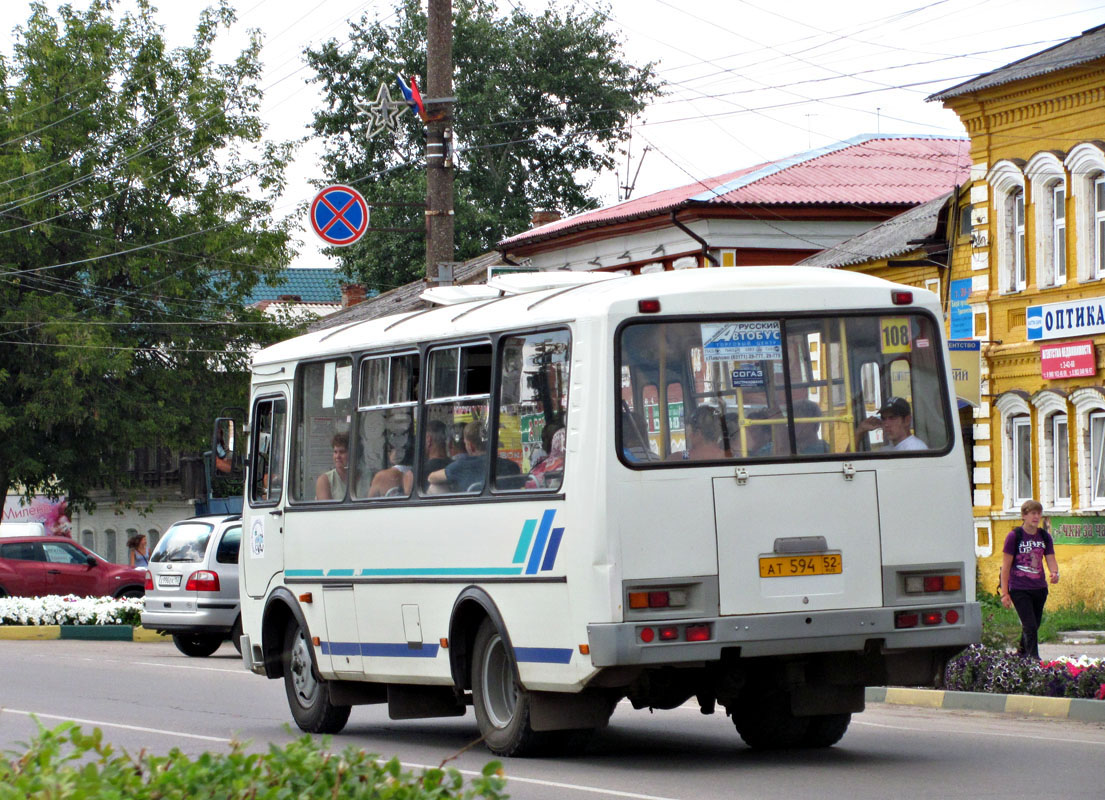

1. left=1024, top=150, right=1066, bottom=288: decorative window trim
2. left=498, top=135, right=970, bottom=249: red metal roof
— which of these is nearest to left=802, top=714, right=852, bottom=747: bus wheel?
left=1024, top=150, right=1066, bottom=288: decorative window trim

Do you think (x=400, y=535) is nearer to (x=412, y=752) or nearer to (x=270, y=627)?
(x=412, y=752)

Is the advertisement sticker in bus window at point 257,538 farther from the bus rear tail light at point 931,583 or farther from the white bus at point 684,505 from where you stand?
the bus rear tail light at point 931,583

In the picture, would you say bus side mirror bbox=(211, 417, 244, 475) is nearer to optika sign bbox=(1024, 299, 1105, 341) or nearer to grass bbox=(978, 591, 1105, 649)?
grass bbox=(978, 591, 1105, 649)

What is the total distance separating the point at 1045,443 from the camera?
27172mm

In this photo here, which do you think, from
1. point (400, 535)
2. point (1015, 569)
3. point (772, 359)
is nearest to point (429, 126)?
point (1015, 569)

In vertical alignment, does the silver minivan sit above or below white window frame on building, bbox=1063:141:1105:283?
below

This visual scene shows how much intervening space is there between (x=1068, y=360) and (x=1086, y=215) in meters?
2.01

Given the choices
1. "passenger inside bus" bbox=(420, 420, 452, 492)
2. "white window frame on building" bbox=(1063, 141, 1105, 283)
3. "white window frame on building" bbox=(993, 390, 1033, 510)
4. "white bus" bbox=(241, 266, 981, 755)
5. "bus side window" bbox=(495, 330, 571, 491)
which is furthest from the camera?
"white window frame on building" bbox=(993, 390, 1033, 510)

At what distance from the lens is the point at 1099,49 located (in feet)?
83.4

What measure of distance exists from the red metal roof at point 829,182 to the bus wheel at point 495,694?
24463 millimetres

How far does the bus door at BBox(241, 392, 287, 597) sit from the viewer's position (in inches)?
543

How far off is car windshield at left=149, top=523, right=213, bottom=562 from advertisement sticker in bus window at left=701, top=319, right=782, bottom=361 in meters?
13.8

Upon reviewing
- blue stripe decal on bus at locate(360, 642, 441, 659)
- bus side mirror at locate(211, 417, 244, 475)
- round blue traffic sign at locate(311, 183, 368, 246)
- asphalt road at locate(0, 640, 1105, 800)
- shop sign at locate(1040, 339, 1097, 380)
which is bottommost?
asphalt road at locate(0, 640, 1105, 800)

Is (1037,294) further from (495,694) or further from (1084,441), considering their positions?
(495,694)
